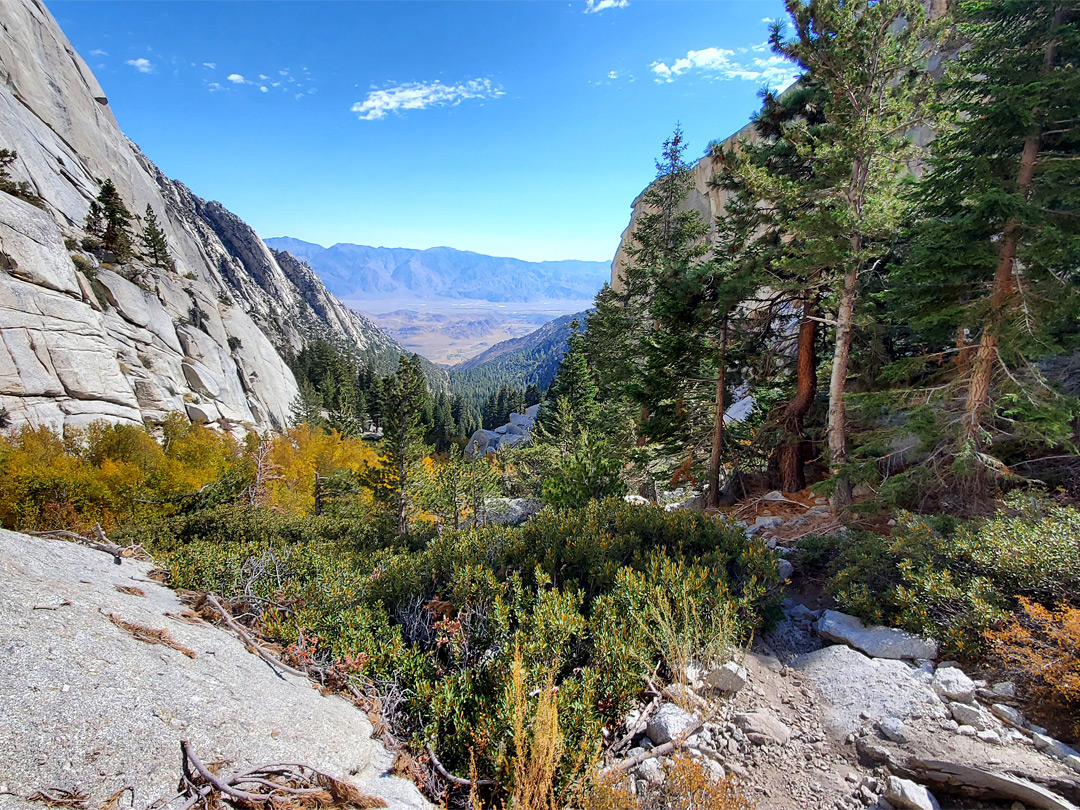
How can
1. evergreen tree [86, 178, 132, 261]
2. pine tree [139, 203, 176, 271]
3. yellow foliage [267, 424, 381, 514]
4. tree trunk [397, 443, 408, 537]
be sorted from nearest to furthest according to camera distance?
tree trunk [397, 443, 408, 537]
yellow foliage [267, 424, 381, 514]
evergreen tree [86, 178, 132, 261]
pine tree [139, 203, 176, 271]

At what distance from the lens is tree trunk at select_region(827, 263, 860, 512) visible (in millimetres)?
7906

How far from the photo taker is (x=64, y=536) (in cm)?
626

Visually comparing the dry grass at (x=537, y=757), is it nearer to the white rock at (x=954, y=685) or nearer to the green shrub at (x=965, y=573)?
the white rock at (x=954, y=685)

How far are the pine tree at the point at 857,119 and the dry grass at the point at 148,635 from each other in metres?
9.09

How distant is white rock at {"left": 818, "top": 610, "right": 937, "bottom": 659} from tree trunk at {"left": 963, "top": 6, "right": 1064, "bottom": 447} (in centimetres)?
379

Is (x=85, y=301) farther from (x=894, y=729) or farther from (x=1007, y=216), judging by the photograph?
(x=1007, y=216)

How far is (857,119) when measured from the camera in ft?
23.6

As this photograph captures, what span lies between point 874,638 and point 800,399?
24.0 ft

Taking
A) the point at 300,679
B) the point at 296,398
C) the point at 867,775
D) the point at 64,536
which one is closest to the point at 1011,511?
the point at 867,775

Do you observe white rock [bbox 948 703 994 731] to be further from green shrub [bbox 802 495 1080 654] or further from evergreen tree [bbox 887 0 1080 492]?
evergreen tree [bbox 887 0 1080 492]

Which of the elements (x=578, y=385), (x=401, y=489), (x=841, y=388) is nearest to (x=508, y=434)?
(x=578, y=385)

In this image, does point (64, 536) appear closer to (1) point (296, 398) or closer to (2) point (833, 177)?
(2) point (833, 177)

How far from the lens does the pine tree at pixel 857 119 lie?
697 cm

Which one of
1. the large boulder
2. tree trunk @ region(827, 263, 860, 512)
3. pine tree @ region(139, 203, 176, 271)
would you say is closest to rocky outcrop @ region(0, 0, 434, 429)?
pine tree @ region(139, 203, 176, 271)
